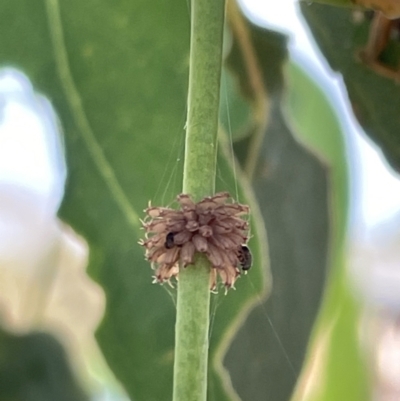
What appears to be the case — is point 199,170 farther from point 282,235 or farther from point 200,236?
point 282,235

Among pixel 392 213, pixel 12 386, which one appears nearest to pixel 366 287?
pixel 392 213

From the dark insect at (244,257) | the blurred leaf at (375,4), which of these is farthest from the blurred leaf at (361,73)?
the dark insect at (244,257)

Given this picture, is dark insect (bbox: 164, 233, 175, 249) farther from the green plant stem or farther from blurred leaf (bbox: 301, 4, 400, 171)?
blurred leaf (bbox: 301, 4, 400, 171)

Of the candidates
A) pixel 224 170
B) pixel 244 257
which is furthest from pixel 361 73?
pixel 244 257

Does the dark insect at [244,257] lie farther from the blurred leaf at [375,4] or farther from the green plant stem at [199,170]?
the blurred leaf at [375,4]

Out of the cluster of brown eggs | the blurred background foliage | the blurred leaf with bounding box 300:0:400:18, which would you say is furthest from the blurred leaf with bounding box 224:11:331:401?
the cluster of brown eggs

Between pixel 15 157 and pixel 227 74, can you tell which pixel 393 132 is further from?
pixel 15 157
